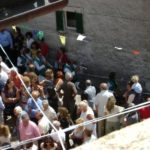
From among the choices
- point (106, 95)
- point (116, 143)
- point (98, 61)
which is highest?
point (116, 143)

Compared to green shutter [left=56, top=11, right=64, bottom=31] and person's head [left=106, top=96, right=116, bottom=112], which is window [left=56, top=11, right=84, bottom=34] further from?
person's head [left=106, top=96, right=116, bottom=112]

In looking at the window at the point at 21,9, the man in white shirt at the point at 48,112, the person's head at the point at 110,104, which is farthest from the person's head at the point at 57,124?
the window at the point at 21,9

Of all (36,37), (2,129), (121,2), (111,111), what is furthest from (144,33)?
(2,129)

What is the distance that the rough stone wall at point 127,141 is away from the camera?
5.26 metres

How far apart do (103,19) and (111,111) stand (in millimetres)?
5724

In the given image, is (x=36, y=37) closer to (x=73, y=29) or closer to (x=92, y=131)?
(x=73, y=29)

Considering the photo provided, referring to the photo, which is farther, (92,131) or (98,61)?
(98,61)

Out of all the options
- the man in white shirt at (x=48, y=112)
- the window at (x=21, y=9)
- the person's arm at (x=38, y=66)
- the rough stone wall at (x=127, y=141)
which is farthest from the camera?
the person's arm at (x=38, y=66)

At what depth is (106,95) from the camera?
1140 centimetres

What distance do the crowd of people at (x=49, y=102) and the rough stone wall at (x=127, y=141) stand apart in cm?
211

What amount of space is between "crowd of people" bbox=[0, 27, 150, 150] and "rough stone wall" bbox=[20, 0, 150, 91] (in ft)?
2.61

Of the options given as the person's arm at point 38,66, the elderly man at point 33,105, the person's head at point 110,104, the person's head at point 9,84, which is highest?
the person's head at point 110,104

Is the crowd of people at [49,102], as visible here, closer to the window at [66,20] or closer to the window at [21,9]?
the window at [66,20]

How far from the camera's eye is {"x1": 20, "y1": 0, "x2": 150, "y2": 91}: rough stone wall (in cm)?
1492
